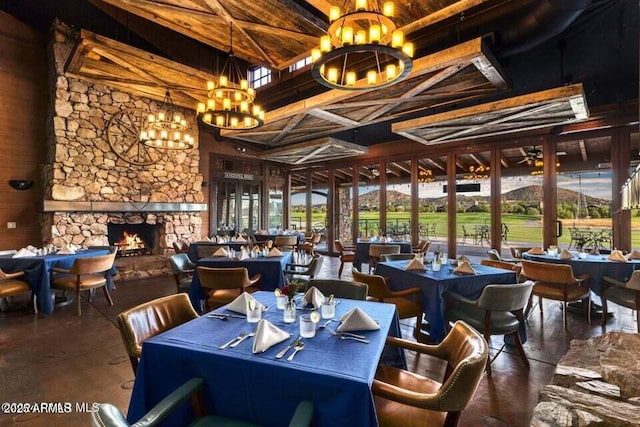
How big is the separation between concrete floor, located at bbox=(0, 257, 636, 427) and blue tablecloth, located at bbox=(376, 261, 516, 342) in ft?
1.39

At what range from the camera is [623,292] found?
3.82 meters

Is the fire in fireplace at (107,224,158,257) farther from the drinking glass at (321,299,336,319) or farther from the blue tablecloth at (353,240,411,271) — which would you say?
the drinking glass at (321,299,336,319)

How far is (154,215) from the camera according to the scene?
302 inches

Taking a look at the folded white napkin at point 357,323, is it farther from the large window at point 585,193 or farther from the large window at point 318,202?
the large window at point 318,202

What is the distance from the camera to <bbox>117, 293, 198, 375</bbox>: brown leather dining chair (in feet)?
5.98

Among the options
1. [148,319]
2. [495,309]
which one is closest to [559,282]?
[495,309]

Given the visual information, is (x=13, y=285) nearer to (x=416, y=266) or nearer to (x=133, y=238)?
(x=133, y=238)

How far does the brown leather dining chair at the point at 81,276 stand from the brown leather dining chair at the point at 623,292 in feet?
22.5

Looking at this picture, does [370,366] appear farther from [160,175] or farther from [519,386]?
[160,175]

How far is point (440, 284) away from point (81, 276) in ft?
17.2

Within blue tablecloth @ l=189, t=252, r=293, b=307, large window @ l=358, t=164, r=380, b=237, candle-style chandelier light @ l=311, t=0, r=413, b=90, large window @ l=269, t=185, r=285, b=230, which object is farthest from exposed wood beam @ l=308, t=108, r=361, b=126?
large window @ l=269, t=185, r=285, b=230

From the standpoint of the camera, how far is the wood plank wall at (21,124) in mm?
6145

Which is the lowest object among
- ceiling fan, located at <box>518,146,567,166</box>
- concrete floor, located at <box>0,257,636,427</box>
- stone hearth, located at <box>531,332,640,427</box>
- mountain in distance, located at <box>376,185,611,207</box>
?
concrete floor, located at <box>0,257,636,427</box>

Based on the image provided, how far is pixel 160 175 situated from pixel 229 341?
287 inches
